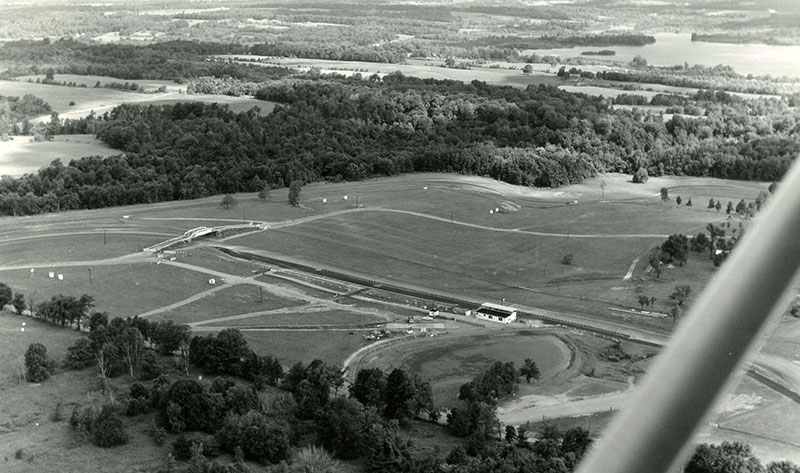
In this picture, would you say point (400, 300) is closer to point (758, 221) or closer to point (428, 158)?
point (428, 158)

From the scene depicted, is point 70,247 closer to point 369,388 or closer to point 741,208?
point 369,388

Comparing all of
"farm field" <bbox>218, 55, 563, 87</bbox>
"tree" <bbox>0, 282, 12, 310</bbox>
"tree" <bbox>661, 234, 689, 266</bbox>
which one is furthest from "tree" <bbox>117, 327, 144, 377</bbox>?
"farm field" <bbox>218, 55, 563, 87</bbox>

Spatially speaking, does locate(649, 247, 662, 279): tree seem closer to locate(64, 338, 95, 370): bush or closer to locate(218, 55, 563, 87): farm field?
locate(64, 338, 95, 370): bush

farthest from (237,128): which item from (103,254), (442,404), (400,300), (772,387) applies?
(772,387)

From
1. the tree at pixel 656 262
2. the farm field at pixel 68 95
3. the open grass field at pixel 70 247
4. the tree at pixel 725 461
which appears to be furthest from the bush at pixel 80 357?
the farm field at pixel 68 95

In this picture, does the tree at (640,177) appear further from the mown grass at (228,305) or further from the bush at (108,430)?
the bush at (108,430)
